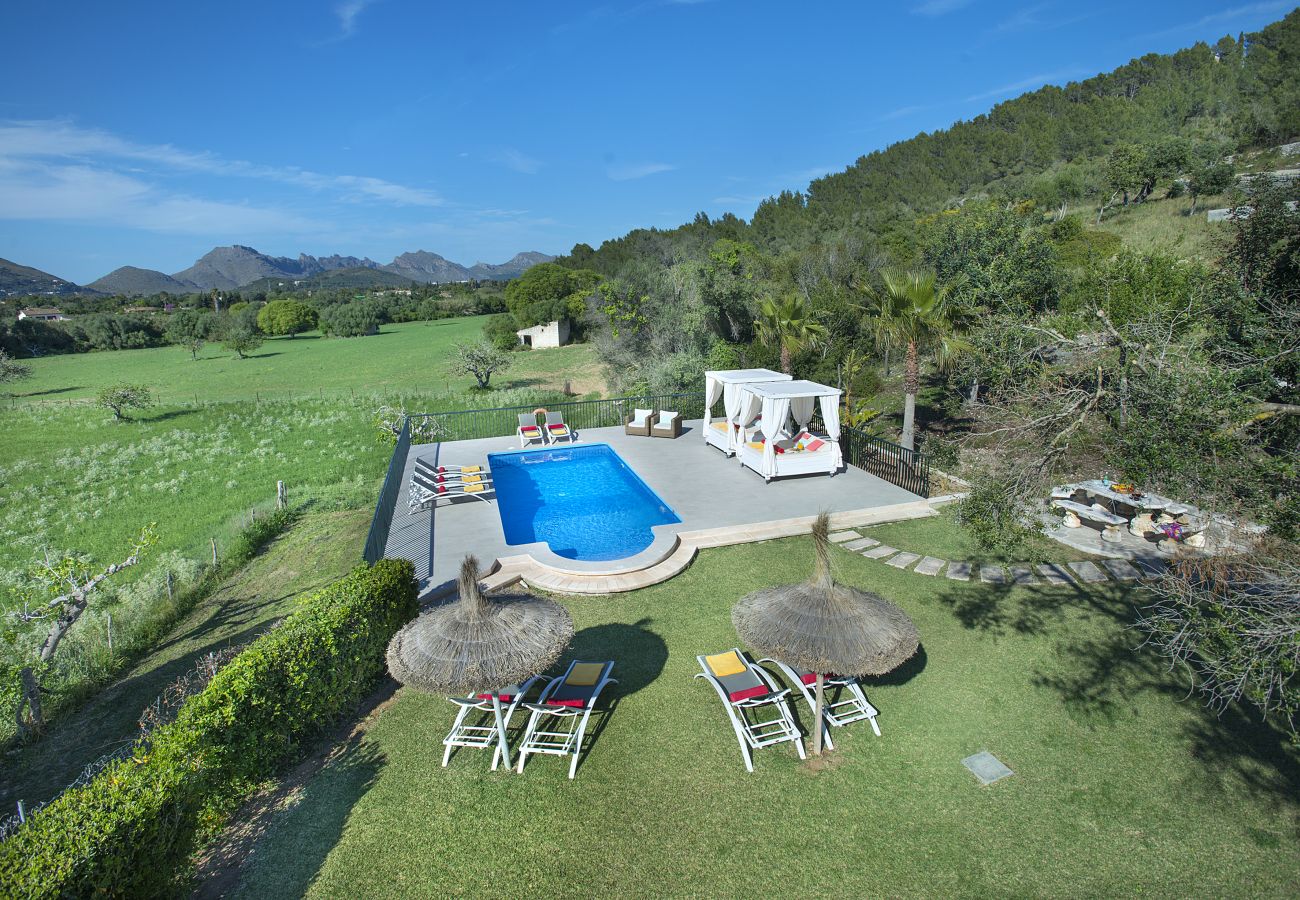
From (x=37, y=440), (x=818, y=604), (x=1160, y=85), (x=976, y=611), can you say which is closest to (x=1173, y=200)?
(x=1160, y=85)

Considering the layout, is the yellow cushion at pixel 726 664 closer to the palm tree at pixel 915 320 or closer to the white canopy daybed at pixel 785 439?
the white canopy daybed at pixel 785 439

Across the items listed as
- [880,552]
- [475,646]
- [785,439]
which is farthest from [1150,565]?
[475,646]

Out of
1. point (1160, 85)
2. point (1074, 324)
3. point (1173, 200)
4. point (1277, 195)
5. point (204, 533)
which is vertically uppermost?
point (1160, 85)

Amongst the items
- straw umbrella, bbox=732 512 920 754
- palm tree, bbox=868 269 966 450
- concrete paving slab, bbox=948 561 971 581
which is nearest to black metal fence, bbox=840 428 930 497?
palm tree, bbox=868 269 966 450

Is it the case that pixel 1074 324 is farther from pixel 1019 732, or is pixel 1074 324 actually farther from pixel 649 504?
pixel 649 504

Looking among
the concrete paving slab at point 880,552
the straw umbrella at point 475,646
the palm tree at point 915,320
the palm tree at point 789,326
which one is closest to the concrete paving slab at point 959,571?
the concrete paving slab at point 880,552

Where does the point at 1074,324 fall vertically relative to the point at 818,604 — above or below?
above

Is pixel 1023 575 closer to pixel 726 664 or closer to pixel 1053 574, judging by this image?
pixel 1053 574
